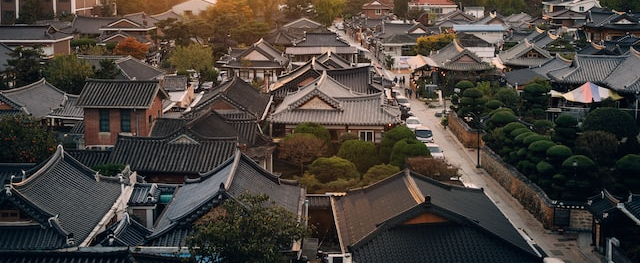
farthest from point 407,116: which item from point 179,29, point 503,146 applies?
point 179,29

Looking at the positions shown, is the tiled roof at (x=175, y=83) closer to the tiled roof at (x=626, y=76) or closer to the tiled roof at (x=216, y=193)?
the tiled roof at (x=626, y=76)

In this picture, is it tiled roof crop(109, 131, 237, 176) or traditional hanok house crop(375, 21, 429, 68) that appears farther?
traditional hanok house crop(375, 21, 429, 68)

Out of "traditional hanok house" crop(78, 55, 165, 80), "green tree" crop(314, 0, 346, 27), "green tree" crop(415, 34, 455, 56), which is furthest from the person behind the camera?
"green tree" crop(314, 0, 346, 27)

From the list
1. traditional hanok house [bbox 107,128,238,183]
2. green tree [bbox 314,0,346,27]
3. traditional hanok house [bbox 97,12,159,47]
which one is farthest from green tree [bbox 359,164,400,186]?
green tree [bbox 314,0,346,27]

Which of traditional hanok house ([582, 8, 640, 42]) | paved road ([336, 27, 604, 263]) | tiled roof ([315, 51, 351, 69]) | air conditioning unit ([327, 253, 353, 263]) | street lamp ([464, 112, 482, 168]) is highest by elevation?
traditional hanok house ([582, 8, 640, 42])

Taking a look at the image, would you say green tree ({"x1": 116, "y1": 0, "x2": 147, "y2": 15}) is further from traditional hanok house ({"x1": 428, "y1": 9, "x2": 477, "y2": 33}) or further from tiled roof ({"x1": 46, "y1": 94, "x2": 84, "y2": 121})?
tiled roof ({"x1": 46, "y1": 94, "x2": 84, "y2": 121})

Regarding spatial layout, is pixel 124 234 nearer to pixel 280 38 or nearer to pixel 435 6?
pixel 280 38

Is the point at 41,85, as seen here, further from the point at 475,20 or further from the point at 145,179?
the point at 475,20
